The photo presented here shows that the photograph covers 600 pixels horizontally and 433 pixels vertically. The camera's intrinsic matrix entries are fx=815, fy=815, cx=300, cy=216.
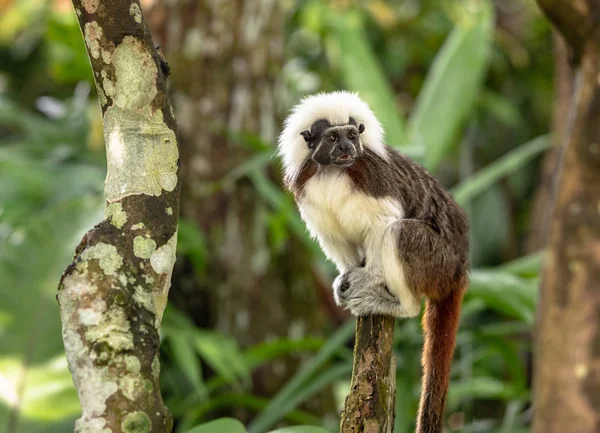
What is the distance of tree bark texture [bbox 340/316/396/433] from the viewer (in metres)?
2.07

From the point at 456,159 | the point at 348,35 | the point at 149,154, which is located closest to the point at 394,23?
the point at 456,159

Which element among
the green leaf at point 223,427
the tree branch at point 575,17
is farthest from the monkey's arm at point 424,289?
the tree branch at point 575,17

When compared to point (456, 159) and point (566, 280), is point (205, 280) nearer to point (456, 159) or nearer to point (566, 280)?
point (566, 280)

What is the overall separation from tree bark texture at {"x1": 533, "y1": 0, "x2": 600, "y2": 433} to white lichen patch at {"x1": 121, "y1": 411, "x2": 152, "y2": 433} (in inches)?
62.3

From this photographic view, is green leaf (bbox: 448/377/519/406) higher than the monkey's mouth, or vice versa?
the monkey's mouth

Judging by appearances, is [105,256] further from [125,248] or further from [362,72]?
[362,72]

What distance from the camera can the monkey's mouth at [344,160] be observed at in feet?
8.34

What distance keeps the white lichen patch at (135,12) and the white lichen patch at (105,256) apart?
0.49 m

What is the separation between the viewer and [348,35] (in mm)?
4492

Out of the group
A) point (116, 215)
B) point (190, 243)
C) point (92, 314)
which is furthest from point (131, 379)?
point (190, 243)

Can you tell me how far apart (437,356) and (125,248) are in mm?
1255

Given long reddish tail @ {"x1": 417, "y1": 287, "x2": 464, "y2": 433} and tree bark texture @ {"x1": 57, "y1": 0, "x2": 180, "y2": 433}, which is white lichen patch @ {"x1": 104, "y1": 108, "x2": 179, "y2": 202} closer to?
tree bark texture @ {"x1": 57, "y1": 0, "x2": 180, "y2": 433}

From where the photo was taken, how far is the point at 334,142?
2.59 m

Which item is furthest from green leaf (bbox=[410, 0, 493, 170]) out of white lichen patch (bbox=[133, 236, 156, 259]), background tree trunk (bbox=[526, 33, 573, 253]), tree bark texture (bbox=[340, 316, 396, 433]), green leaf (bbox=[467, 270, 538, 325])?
white lichen patch (bbox=[133, 236, 156, 259])
